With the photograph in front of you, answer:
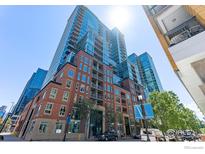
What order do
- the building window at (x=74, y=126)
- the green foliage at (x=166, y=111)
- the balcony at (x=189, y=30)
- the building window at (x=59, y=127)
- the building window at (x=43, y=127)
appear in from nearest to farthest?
the balcony at (x=189, y=30) → the building window at (x=43, y=127) → the building window at (x=59, y=127) → the green foliage at (x=166, y=111) → the building window at (x=74, y=126)

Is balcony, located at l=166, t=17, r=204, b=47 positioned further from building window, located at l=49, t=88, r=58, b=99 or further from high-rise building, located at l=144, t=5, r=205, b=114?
building window, located at l=49, t=88, r=58, b=99

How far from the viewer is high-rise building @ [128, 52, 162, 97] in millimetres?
72875

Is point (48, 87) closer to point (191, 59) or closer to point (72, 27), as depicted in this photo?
point (191, 59)

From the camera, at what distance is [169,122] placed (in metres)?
22.4

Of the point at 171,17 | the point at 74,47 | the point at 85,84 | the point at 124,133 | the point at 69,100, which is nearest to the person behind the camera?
the point at 171,17

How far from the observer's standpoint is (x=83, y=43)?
39.4 meters

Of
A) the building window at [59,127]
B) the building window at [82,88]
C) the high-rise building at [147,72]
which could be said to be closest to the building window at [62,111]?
the building window at [59,127]

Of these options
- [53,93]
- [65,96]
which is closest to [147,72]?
[65,96]

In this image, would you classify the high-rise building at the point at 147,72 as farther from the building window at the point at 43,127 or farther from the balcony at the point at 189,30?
the balcony at the point at 189,30

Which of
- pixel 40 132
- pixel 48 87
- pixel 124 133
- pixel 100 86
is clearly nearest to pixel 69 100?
pixel 48 87

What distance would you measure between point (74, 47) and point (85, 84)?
18.8 metres

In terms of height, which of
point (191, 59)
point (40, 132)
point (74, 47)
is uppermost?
point (74, 47)

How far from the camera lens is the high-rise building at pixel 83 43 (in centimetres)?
3841

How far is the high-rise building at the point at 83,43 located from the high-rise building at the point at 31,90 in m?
36.6
